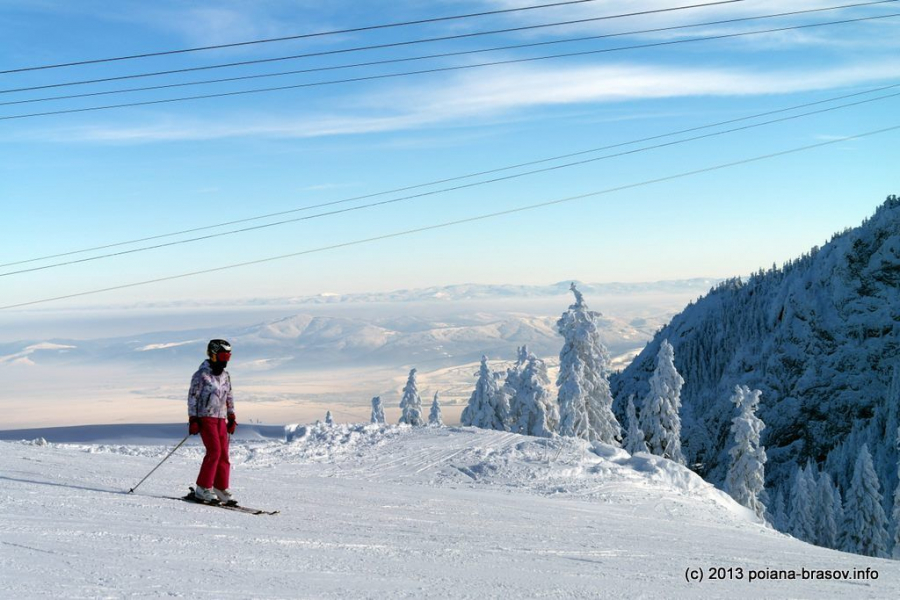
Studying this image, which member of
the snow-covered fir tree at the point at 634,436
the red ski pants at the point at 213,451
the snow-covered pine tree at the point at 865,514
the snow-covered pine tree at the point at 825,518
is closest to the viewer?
the red ski pants at the point at 213,451

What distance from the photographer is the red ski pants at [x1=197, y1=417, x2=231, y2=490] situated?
34.4 feet

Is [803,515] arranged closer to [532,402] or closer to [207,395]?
[532,402]

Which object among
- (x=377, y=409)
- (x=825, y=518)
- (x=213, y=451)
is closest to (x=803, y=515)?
(x=825, y=518)

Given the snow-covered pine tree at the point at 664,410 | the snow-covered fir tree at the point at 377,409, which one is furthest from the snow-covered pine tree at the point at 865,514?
the snow-covered fir tree at the point at 377,409

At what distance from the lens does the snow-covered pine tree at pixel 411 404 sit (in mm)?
55906

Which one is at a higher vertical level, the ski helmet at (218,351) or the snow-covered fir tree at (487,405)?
the ski helmet at (218,351)

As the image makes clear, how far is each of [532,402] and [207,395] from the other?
3929cm

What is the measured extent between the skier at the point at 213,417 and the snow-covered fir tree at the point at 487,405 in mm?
39925

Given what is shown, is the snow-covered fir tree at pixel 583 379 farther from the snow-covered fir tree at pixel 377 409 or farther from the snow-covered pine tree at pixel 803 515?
the snow-covered pine tree at pixel 803 515

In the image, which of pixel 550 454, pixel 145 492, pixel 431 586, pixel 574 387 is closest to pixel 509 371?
pixel 574 387

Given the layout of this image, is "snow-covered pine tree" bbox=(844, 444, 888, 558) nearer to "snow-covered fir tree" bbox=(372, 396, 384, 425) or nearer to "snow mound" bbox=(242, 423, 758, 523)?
"snow-covered fir tree" bbox=(372, 396, 384, 425)

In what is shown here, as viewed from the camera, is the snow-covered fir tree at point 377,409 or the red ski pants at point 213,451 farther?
the snow-covered fir tree at point 377,409

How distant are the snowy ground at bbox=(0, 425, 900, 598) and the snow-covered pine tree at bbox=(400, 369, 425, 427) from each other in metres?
37.8

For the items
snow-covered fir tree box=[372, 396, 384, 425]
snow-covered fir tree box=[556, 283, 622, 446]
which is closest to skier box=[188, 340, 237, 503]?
snow-covered fir tree box=[556, 283, 622, 446]
